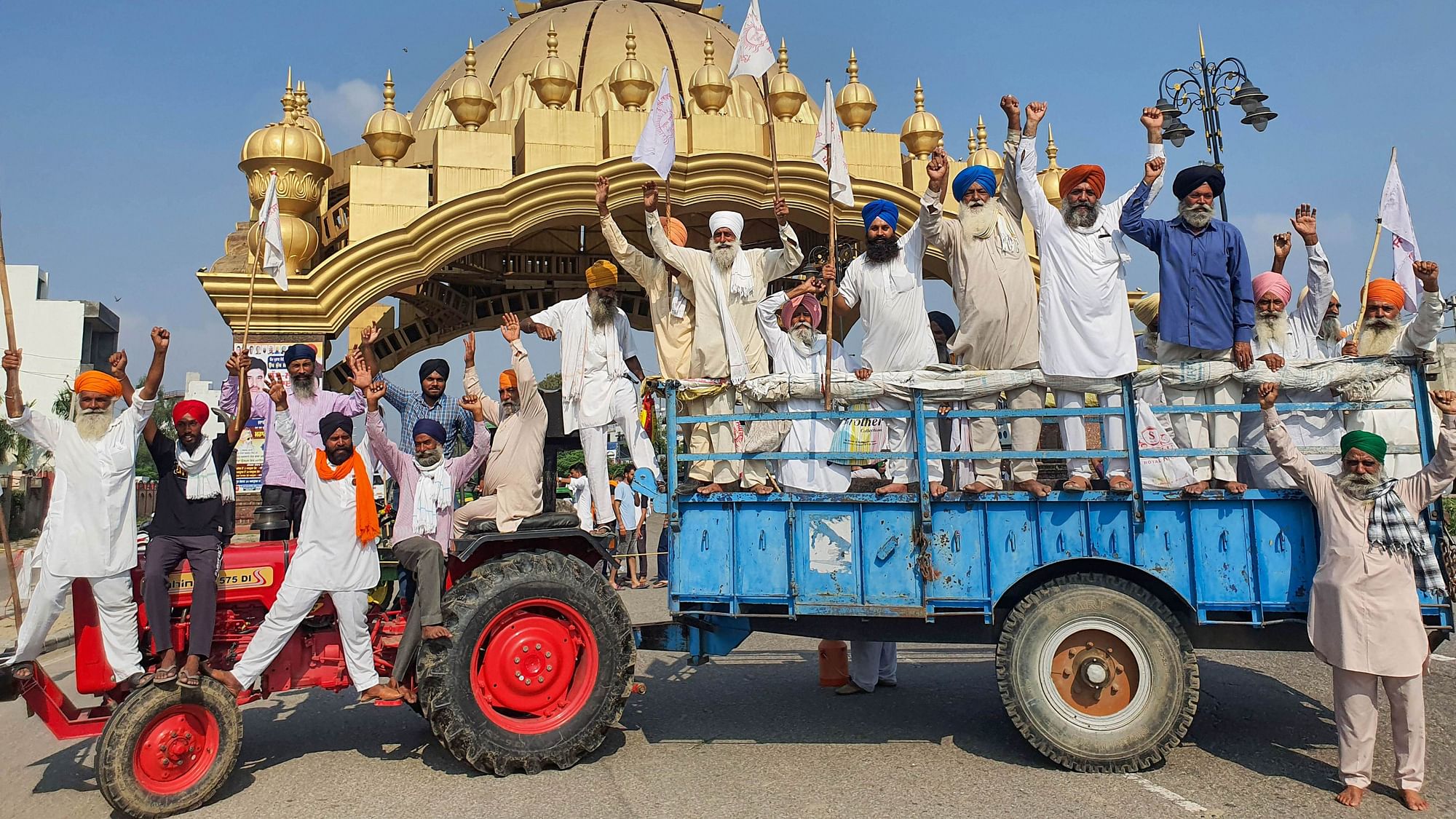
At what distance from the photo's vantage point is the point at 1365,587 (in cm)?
412

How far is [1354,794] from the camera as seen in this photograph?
4.05 meters

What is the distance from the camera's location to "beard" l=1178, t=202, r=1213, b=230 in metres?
5.28

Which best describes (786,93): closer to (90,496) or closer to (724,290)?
(724,290)

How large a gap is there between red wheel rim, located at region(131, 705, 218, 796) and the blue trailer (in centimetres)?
217

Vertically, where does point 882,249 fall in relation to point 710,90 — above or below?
below

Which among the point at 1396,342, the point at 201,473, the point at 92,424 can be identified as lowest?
the point at 201,473

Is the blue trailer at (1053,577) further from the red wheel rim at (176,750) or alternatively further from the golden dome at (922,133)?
the golden dome at (922,133)

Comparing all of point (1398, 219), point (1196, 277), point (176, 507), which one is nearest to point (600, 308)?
point (176, 507)

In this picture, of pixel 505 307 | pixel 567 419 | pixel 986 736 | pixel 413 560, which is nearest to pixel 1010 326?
pixel 986 736

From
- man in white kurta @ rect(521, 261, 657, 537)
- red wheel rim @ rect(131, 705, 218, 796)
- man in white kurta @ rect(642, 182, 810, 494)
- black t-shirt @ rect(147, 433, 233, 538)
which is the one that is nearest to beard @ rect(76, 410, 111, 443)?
black t-shirt @ rect(147, 433, 233, 538)

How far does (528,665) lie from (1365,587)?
12.3ft

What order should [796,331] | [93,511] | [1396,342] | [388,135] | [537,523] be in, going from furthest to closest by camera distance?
[388,135] → [796,331] → [537,523] → [1396,342] → [93,511]

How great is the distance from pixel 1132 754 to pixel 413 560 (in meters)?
3.47

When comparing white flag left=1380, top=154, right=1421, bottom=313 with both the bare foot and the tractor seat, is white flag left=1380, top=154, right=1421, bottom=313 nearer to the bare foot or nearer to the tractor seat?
the bare foot
